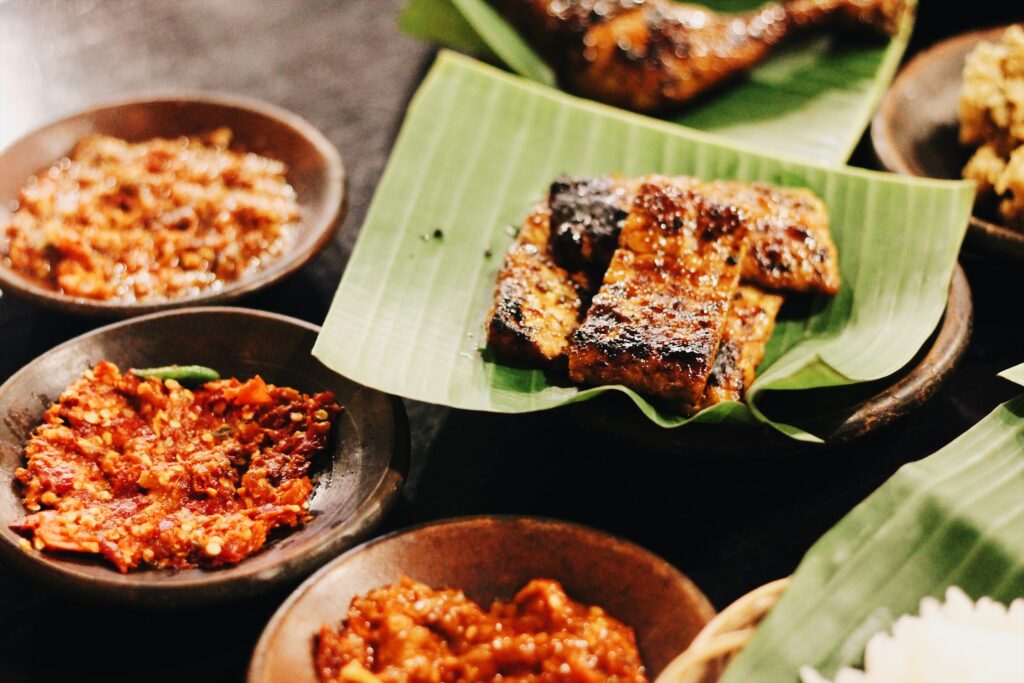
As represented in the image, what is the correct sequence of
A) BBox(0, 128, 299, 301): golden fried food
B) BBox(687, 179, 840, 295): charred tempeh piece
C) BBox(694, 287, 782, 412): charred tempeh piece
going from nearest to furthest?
BBox(694, 287, 782, 412): charred tempeh piece
BBox(687, 179, 840, 295): charred tempeh piece
BBox(0, 128, 299, 301): golden fried food

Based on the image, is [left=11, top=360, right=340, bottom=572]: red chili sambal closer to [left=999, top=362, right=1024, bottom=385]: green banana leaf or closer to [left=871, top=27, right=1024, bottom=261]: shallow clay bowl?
[left=999, top=362, right=1024, bottom=385]: green banana leaf

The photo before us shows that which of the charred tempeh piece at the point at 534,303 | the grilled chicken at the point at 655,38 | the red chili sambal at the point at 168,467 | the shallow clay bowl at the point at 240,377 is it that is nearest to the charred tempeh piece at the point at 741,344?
the charred tempeh piece at the point at 534,303

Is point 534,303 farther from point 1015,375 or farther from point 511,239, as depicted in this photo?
point 1015,375

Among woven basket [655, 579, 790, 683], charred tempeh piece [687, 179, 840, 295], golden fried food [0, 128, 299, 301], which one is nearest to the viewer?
woven basket [655, 579, 790, 683]

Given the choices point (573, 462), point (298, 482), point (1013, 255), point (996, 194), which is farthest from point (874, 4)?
point (298, 482)

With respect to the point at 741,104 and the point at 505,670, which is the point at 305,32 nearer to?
the point at 741,104

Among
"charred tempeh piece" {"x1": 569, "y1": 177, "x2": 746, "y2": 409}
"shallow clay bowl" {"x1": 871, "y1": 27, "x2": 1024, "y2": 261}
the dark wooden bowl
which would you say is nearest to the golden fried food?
"charred tempeh piece" {"x1": 569, "y1": 177, "x2": 746, "y2": 409}

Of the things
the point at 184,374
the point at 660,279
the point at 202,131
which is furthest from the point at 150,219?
the point at 660,279
